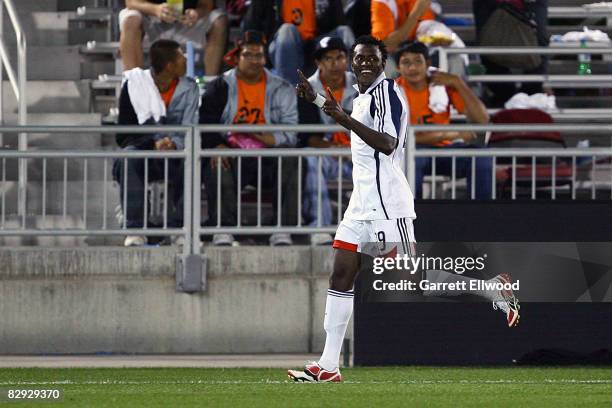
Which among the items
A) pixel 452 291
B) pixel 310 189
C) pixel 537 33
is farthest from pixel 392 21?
pixel 452 291

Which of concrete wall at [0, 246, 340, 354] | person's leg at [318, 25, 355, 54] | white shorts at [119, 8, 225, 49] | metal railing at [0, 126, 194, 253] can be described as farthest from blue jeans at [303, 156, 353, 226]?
white shorts at [119, 8, 225, 49]

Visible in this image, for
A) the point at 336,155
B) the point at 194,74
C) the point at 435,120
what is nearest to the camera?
the point at 336,155

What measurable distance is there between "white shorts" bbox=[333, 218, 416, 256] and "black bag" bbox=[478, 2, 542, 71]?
765 centimetres

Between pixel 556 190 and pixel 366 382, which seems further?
pixel 556 190

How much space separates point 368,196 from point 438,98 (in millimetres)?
5282

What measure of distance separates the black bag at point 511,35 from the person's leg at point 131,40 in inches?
153

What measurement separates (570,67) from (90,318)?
25.1ft

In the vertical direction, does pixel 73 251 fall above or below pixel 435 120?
below

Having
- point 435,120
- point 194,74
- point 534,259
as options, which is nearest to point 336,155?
point 435,120

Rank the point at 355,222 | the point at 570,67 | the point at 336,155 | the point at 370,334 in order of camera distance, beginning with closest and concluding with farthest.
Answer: the point at 355,222 → the point at 370,334 → the point at 336,155 → the point at 570,67

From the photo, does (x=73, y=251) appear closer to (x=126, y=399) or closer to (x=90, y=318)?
(x=90, y=318)

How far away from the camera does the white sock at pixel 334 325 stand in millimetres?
10797

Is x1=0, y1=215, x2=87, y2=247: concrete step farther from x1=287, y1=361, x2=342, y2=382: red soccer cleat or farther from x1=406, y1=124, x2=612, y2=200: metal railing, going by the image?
x1=287, y1=361, x2=342, y2=382: red soccer cleat

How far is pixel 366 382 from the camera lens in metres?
11.1
